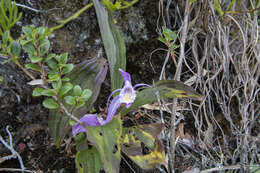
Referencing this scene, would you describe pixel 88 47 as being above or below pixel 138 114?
above

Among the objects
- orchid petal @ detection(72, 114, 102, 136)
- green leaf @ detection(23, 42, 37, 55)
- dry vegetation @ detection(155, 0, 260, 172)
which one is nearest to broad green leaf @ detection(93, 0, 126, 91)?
orchid petal @ detection(72, 114, 102, 136)

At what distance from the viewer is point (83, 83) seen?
1.06m

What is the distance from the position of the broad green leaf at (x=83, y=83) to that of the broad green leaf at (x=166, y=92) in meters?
0.18

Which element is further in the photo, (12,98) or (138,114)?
(138,114)

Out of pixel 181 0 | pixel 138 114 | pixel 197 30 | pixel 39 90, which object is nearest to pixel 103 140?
pixel 39 90

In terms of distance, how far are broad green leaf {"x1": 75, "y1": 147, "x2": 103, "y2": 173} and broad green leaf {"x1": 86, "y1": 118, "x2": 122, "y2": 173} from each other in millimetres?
114

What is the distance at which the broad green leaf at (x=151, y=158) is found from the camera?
3.16 ft

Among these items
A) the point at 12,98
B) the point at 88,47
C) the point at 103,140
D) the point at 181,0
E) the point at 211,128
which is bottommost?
the point at 211,128

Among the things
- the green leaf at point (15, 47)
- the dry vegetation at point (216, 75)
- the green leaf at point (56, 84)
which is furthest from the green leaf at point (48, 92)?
the dry vegetation at point (216, 75)

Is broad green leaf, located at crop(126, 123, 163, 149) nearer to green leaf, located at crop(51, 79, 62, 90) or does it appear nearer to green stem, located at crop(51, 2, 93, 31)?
green leaf, located at crop(51, 79, 62, 90)

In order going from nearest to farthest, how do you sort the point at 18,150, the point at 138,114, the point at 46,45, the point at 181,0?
the point at 46,45
the point at 18,150
the point at 138,114
the point at 181,0

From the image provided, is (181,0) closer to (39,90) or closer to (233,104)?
(233,104)

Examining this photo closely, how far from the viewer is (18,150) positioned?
1.14 meters

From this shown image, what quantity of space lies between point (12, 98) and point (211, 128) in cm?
94
